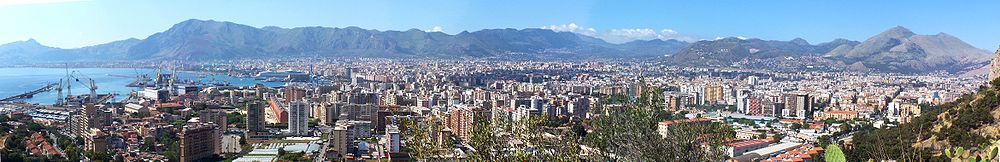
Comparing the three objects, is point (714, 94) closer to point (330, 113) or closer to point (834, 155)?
point (330, 113)

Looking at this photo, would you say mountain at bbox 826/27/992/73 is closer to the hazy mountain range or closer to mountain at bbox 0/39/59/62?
the hazy mountain range

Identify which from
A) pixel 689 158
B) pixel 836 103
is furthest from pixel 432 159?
pixel 836 103

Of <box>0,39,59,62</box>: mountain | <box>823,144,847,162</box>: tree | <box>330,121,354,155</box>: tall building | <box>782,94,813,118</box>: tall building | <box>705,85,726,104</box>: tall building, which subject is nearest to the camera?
<box>823,144,847,162</box>: tree

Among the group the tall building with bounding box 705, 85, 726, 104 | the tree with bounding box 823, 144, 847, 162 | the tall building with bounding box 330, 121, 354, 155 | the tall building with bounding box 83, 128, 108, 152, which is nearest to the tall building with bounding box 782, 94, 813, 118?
the tall building with bounding box 705, 85, 726, 104

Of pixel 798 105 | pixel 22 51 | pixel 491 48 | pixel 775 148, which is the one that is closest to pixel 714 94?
pixel 798 105

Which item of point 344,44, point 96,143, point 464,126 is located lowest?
point 96,143

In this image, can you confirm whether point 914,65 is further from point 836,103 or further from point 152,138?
point 152,138
